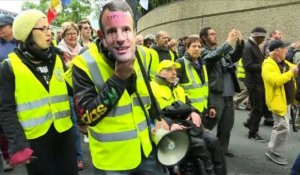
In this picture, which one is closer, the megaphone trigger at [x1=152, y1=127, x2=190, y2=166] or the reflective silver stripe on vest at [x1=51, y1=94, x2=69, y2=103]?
the megaphone trigger at [x1=152, y1=127, x2=190, y2=166]

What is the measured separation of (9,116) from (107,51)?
1.19 m

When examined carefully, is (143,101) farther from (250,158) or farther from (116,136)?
(250,158)

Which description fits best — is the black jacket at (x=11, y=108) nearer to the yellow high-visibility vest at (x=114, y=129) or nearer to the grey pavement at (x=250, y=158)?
the yellow high-visibility vest at (x=114, y=129)

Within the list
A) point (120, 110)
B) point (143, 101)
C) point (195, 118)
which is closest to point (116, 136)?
point (120, 110)

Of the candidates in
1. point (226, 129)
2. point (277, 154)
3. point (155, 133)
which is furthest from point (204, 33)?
point (155, 133)

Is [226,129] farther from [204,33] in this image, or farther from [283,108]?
[204,33]

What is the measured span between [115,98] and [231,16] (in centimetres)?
1257

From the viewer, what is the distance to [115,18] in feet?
6.85

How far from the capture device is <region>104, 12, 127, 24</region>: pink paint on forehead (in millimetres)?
2086

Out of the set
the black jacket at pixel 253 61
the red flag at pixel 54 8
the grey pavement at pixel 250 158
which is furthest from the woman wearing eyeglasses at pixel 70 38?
the red flag at pixel 54 8

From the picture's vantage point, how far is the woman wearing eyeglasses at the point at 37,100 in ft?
9.93

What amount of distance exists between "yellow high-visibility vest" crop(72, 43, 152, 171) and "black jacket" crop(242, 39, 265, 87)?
5012 mm

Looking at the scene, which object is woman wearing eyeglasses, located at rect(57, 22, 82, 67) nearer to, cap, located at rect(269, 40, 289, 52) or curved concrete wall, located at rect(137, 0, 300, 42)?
cap, located at rect(269, 40, 289, 52)

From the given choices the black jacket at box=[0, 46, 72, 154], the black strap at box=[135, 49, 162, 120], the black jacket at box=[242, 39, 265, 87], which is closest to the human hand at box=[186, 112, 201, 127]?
the black jacket at box=[0, 46, 72, 154]
